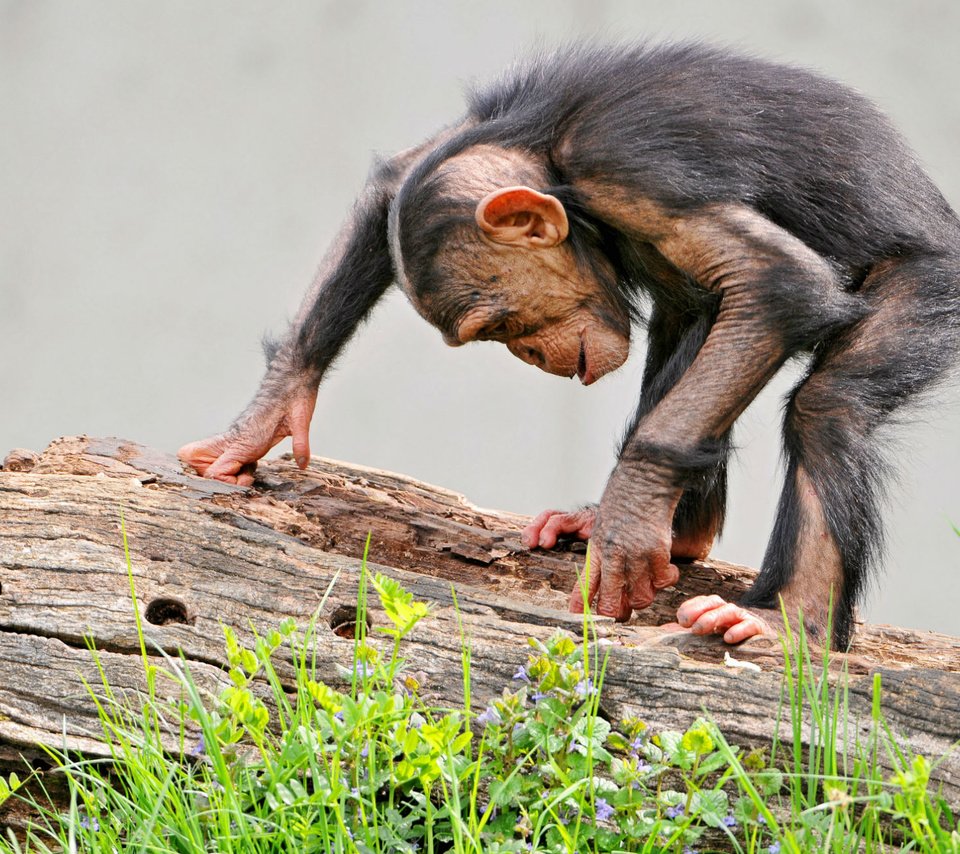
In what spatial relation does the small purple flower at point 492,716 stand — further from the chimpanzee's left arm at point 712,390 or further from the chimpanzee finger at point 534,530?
the chimpanzee finger at point 534,530

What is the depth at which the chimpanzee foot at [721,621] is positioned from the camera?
2.26 meters

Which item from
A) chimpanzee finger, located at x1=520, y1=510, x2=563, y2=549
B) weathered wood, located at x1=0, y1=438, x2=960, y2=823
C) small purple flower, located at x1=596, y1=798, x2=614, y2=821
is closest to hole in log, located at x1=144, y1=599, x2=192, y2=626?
weathered wood, located at x1=0, y1=438, x2=960, y2=823

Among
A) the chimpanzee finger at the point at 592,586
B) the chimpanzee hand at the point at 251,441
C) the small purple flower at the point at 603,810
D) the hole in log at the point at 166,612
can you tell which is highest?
the chimpanzee hand at the point at 251,441

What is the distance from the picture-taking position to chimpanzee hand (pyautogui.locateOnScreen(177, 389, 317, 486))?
127 inches

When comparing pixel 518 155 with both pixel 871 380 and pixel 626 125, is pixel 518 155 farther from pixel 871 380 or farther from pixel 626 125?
pixel 871 380

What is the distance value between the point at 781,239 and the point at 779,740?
1225 millimetres

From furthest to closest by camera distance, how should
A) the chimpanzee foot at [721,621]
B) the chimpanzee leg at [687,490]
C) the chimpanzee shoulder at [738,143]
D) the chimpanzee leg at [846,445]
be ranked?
the chimpanzee leg at [687,490] → the chimpanzee shoulder at [738,143] → the chimpanzee leg at [846,445] → the chimpanzee foot at [721,621]

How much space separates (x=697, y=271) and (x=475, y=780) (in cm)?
146

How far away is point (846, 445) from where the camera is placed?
258 centimetres

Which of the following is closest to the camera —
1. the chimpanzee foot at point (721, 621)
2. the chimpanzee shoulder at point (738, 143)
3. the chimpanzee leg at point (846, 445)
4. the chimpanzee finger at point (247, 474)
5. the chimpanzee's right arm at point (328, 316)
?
the chimpanzee foot at point (721, 621)

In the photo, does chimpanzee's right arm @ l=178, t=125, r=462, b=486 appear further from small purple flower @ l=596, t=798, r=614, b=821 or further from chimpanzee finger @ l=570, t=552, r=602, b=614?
small purple flower @ l=596, t=798, r=614, b=821

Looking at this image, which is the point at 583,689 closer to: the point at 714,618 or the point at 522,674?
the point at 522,674

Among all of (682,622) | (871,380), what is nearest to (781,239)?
(871,380)

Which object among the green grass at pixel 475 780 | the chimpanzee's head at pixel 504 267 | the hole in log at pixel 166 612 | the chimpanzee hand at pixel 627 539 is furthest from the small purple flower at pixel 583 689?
the chimpanzee's head at pixel 504 267
